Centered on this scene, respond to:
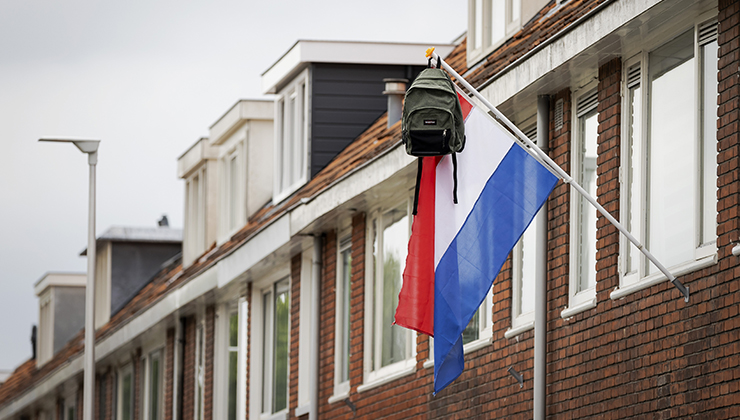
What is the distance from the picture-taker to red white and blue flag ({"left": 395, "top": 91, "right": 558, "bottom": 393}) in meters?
10.6

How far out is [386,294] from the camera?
1725cm

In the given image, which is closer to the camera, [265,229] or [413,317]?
[413,317]

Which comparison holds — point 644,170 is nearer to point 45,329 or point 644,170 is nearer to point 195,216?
point 195,216

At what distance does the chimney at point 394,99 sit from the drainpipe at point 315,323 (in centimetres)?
178

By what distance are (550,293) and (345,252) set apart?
6183 mm

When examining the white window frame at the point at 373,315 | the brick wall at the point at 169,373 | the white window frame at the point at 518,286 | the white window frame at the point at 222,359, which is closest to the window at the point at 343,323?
the white window frame at the point at 373,315

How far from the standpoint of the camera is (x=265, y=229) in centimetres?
1989

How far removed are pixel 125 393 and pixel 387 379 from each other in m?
15.0

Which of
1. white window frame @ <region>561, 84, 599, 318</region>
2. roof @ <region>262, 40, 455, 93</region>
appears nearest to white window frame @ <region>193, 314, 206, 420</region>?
roof @ <region>262, 40, 455, 93</region>

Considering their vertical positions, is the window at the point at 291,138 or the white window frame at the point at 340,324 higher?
the window at the point at 291,138

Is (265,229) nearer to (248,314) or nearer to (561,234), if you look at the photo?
(248,314)

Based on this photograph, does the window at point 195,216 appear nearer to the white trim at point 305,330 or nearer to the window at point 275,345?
the window at point 275,345

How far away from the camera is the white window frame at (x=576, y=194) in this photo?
1253cm

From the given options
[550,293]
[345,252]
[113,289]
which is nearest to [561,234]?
[550,293]
